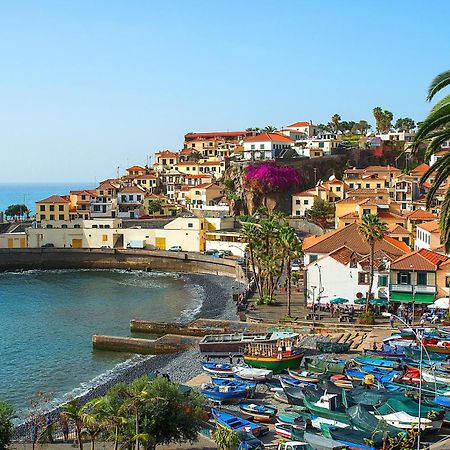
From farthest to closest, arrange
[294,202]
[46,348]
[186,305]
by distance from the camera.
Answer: [294,202] → [186,305] → [46,348]

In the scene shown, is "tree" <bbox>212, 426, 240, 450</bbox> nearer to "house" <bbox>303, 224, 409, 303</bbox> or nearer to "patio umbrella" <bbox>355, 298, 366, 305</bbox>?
"house" <bbox>303, 224, 409, 303</bbox>

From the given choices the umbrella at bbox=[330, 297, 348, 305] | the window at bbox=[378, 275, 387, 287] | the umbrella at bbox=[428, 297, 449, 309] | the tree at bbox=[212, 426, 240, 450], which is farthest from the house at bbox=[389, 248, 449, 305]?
the tree at bbox=[212, 426, 240, 450]

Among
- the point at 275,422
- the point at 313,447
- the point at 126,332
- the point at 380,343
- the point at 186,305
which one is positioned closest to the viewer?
the point at 313,447

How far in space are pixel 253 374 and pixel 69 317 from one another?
1145 inches

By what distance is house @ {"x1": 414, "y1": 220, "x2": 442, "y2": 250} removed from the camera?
174ft

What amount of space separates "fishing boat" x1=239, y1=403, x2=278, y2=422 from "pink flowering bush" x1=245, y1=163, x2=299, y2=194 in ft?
232

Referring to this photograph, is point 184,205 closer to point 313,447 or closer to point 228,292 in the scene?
point 228,292

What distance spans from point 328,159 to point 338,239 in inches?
2252

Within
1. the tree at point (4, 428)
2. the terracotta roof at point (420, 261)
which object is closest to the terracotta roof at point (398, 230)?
the terracotta roof at point (420, 261)

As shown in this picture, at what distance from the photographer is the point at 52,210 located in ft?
329

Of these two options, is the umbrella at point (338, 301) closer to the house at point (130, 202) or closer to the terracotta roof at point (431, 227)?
the terracotta roof at point (431, 227)

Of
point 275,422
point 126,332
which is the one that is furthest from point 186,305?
point 275,422

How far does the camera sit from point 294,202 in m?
96.1

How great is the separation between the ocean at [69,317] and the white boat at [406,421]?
1877 cm
